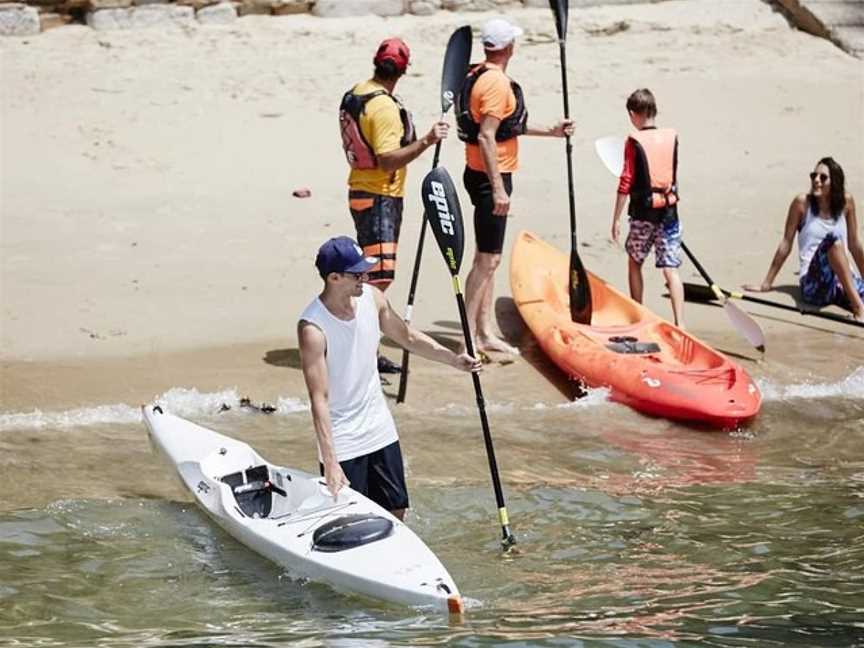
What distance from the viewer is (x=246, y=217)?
1099 centimetres

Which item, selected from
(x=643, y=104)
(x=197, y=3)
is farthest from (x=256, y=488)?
(x=197, y=3)

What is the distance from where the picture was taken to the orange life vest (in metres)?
9.31

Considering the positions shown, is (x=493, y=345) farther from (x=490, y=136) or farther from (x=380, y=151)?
(x=380, y=151)

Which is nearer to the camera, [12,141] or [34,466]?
[34,466]

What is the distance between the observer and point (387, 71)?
8.16m

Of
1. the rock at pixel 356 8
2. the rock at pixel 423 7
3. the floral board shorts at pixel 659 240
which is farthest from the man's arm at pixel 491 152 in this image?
the rock at pixel 423 7

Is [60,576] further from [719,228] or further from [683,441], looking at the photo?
[719,228]

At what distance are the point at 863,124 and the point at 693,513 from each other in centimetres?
619

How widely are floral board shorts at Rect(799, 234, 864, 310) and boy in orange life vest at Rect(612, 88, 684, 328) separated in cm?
112

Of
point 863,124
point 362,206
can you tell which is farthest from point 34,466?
point 863,124

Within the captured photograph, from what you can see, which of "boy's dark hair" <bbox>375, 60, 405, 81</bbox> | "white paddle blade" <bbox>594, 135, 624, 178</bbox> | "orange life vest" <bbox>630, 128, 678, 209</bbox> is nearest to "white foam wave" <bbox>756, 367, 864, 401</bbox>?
"orange life vest" <bbox>630, 128, 678, 209</bbox>

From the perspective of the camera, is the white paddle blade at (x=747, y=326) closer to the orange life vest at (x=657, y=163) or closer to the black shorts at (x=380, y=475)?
the orange life vest at (x=657, y=163)

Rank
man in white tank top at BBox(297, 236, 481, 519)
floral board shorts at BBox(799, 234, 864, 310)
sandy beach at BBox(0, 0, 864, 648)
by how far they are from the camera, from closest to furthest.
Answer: man in white tank top at BBox(297, 236, 481, 519) < sandy beach at BBox(0, 0, 864, 648) < floral board shorts at BBox(799, 234, 864, 310)

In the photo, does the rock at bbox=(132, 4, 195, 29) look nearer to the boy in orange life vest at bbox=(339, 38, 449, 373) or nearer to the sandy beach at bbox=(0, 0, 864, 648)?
the sandy beach at bbox=(0, 0, 864, 648)
